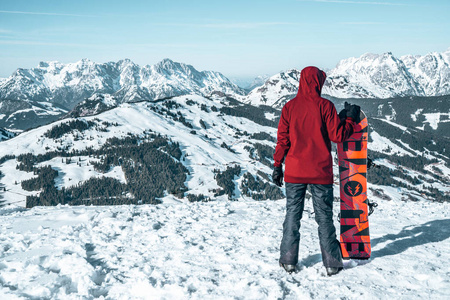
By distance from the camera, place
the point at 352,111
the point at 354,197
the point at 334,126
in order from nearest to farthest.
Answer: the point at 334,126
the point at 352,111
the point at 354,197

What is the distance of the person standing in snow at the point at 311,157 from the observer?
617cm

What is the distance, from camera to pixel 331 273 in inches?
245

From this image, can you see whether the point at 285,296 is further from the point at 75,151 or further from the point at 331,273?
the point at 75,151

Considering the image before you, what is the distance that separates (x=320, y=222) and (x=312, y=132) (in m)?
2.01

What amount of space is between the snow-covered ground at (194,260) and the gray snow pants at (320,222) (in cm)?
39

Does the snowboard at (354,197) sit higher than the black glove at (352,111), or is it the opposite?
the black glove at (352,111)

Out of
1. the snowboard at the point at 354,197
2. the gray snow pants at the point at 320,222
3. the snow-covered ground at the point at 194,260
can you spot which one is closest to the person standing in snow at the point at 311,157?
the gray snow pants at the point at 320,222

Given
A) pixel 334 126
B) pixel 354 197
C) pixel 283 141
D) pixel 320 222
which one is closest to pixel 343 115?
pixel 334 126

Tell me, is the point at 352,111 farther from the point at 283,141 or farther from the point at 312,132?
the point at 283,141

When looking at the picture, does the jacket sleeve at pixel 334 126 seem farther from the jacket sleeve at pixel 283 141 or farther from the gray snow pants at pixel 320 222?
the gray snow pants at pixel 320 222

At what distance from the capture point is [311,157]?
620 cm

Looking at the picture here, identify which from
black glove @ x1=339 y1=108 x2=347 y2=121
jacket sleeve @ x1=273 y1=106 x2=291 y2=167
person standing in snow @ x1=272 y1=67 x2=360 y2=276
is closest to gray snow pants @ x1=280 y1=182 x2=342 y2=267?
person standing in snow @ x1=272 y1=67 x2=360 y2=276

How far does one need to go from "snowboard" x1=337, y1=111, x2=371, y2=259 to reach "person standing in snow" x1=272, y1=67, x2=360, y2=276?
108cm

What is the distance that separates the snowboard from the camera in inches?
281
